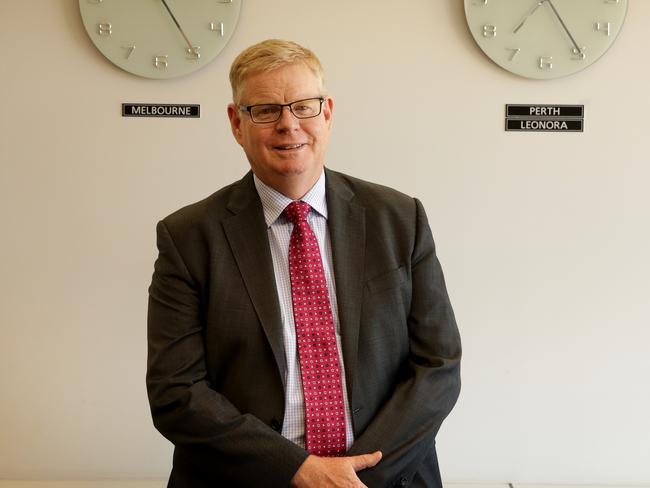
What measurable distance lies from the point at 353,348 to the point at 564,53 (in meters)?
1.70

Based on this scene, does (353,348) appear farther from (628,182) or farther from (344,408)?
(628,182)

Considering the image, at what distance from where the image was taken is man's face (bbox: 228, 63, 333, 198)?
1.65 m

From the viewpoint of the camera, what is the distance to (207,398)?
5.46 ft

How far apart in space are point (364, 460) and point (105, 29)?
1.99 metres

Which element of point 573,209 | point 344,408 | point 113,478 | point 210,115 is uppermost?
point 210,115

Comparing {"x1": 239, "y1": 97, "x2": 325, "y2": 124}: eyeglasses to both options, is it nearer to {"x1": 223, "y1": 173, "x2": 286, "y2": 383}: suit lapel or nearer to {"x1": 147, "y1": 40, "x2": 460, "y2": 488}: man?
{"x1": 147, "y1": 40, "x2": 460, "y2": 488}: man

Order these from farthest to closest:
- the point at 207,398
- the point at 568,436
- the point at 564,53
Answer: the point at 568,436
the point at 564,53
the point at 207,398

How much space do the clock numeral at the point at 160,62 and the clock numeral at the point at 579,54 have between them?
1.50 metres

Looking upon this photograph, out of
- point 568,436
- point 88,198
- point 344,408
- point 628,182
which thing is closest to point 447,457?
point 568,436

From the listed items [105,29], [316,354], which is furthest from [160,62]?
[316,354]

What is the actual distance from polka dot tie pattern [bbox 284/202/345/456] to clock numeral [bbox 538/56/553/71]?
1551 mm

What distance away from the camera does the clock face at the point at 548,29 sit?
2840 mm

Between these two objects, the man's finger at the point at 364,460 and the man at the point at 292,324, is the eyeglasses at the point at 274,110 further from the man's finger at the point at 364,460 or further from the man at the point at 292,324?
the man's finger at the point at 364,460

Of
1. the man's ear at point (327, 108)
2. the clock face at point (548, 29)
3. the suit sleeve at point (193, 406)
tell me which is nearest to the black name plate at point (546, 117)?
the clock face at point (548, 29)
